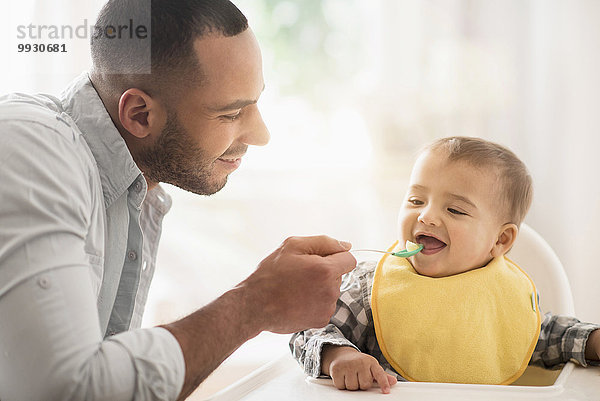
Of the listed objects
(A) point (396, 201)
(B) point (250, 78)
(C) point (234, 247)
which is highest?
(B) point (250, 78)

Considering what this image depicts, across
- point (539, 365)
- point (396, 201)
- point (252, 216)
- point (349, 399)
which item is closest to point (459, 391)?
point (349, 399)

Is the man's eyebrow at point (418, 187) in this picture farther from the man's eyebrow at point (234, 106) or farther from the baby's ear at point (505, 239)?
the man's eyebrow at point (234, 106)

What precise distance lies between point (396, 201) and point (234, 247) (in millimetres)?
709

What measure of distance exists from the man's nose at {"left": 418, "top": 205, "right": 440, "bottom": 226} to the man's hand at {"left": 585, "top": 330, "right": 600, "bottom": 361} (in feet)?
1.16

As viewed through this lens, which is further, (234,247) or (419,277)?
(234,247)

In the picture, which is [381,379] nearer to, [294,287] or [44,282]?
[294,287]

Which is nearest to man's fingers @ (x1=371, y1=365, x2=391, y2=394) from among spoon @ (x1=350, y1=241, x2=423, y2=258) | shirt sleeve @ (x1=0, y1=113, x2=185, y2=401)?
spoon @ (x1=350, y1=241, x2=423, y2=258)

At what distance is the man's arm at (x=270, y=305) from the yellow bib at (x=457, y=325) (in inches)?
8.6

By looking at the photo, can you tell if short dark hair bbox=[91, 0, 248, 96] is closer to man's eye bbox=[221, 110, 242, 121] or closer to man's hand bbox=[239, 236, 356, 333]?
man's eye bbox=[221, 110, 242, 121]

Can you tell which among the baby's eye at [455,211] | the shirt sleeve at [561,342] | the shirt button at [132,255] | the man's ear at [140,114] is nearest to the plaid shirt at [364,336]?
the shirt sleeve at [561,342]

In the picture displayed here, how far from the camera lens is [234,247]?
8.54 ft

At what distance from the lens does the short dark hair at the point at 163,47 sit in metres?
1.13

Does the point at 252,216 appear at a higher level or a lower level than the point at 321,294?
lower

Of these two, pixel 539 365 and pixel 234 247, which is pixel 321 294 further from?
pixel 234 247
